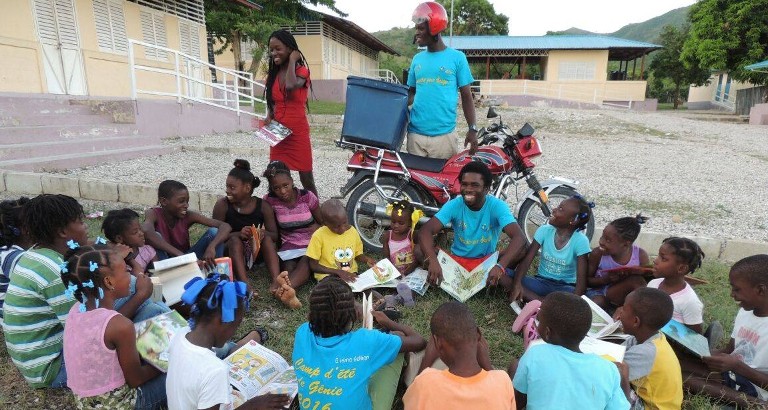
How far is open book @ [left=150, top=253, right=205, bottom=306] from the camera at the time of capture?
9.30 feet

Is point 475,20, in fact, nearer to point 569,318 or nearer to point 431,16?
point 431,16

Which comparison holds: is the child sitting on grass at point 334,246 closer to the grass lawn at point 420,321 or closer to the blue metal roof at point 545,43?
the grass lawn at point 420,321

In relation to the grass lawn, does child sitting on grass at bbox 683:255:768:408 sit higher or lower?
higher

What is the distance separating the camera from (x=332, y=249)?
11.4ft

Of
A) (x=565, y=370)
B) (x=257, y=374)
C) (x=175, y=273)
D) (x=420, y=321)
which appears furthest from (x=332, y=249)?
(x=565, y=370)

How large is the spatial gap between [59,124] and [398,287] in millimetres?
7620

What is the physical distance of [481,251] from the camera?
138 inches

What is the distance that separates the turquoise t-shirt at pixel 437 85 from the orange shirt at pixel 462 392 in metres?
2.84

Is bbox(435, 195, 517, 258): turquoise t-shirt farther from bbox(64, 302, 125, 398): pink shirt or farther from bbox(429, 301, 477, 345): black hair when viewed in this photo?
bbox(64, 302, 125, 398): pink shirt

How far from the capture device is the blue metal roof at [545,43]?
2845 cm

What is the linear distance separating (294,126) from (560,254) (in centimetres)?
251

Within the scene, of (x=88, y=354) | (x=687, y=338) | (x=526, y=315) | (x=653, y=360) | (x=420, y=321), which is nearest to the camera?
(x=88, y=354)

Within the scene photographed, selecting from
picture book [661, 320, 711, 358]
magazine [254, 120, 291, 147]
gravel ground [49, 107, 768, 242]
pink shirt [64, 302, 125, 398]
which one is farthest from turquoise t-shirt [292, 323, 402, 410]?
gravel ground [49, 107, 768, 242]

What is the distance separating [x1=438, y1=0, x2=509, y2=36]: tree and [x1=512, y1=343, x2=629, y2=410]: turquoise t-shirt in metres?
44.5
